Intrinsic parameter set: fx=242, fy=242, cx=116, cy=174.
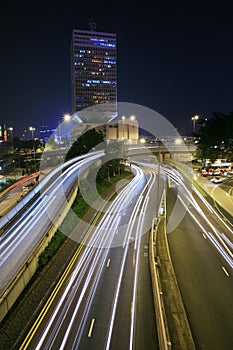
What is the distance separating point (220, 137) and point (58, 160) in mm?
36137

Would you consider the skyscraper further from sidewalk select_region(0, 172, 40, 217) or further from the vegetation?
sidewalk select_region(0, 172, 40, 217)

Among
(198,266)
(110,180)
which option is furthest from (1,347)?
(110,180)

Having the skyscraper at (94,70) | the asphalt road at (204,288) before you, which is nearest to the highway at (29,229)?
the asphalt road at (204,288)

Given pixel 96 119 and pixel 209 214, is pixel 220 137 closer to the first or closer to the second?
pixel 209 214

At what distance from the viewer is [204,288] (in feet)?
49.4

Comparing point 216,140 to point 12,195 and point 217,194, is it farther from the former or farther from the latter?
point 12,195

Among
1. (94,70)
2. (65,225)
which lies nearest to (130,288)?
(65,225)

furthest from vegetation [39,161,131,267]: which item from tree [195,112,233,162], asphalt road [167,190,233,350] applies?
tree [195,112,233,162]

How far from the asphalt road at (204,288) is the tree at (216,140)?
60.0ft

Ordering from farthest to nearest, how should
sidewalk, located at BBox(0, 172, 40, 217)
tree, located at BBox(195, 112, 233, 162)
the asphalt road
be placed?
tree, located at BBox(195, 112, 233, 162), sidewalk, located at BBox(0, 172, 40, 217), the asphalt road

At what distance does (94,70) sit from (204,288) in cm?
16903

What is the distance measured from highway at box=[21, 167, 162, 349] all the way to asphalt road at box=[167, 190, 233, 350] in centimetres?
220

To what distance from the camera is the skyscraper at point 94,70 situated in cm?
16012

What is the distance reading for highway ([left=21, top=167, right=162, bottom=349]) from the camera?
11.2 meters
